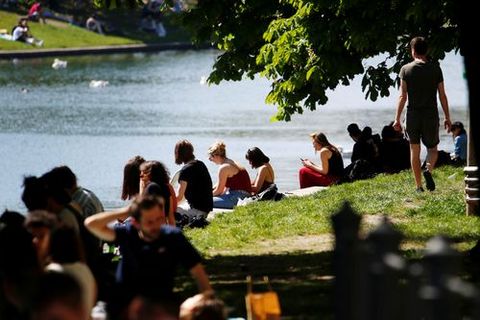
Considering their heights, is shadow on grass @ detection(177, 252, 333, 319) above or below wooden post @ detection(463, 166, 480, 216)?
below

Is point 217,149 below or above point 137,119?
above

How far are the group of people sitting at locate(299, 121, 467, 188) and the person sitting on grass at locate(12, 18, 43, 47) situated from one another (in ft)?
168

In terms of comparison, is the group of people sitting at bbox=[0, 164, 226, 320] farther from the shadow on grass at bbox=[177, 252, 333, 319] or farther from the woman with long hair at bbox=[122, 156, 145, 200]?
the woman with long hair at bbox=[122, 156, 145, 200]

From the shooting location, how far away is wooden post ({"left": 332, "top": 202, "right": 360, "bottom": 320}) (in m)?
6.59

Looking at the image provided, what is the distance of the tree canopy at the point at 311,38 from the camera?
20141 mm

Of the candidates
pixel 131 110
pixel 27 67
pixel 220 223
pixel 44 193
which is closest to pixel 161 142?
pixel 131 110

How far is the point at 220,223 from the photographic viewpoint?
16250 mm

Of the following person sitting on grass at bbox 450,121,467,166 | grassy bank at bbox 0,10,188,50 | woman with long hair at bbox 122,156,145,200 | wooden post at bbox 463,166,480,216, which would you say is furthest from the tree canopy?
grassy bank at bbox 0,10,188,50

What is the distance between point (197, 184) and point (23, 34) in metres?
56.9

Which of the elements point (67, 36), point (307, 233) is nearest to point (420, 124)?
point (307, 233)

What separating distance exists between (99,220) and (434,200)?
6.89 metres

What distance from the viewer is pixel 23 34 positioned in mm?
72812

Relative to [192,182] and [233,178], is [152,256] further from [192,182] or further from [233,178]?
[233,178]

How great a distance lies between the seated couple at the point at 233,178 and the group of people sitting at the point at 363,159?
0.97 meters
